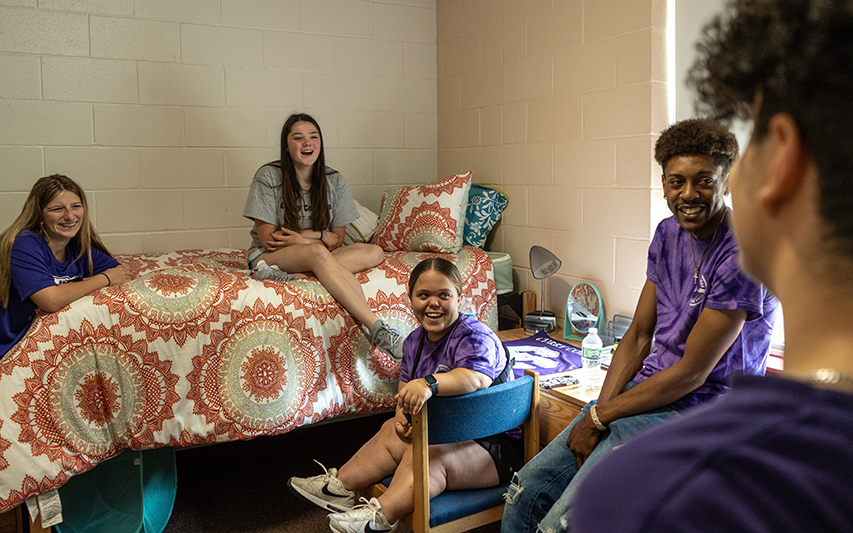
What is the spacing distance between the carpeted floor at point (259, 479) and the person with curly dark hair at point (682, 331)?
66cm

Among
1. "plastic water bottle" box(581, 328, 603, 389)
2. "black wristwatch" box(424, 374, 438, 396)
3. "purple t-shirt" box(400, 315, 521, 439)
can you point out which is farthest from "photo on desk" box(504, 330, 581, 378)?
"black wristwatch" box(424, 374, 438, 396)

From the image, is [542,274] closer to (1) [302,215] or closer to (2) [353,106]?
(1) [302,215]

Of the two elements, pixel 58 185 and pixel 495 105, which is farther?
pixel 495 105

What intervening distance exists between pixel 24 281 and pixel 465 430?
1.49m

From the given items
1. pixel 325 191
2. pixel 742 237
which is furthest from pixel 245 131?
pixel 742 237

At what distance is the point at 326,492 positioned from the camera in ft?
6.95

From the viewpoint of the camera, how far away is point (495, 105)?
140 inches

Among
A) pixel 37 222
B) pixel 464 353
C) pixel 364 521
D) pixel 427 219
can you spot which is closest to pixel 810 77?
pixel 464 353

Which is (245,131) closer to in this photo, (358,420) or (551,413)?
(358,420)

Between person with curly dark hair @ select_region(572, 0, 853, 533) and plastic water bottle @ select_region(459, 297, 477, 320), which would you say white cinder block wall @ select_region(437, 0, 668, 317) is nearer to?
plastic water bottle @ select_region(459, 297, 477, 320)

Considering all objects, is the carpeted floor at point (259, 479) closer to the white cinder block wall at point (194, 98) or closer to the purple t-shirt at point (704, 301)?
the purple t-shirt at point (704, 301)

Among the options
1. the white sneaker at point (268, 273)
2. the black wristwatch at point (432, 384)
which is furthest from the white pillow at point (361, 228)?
the black wristwatch at point (432, 384)

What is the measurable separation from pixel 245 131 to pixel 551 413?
7.18 feet

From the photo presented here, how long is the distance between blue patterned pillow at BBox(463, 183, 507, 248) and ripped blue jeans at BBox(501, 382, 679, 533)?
1763mm
